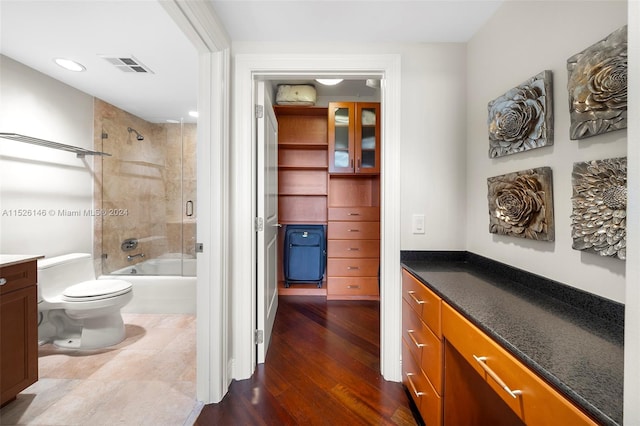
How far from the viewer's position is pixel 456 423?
104cm

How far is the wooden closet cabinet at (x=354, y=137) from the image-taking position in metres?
2.86

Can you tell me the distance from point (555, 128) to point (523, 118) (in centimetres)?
15

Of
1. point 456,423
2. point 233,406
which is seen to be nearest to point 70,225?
point 233,406

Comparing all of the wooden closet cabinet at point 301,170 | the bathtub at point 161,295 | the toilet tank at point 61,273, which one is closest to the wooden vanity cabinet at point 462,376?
the wooden closet cabinet at point 301,170

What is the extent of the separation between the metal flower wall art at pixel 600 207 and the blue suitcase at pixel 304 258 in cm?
235

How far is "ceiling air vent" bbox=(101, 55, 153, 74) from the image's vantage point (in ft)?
6.30

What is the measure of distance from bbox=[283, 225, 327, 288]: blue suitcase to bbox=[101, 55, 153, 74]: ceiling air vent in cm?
215

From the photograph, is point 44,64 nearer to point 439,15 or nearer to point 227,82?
point 227,82

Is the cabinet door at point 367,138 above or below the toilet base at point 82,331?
above

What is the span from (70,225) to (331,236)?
106 inches

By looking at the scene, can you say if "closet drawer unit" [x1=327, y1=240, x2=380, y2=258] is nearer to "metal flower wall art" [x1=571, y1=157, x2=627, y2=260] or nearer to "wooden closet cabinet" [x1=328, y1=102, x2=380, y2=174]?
"wooden closet cabinet" [x1=328, y1=102, x2=380, y2=174]

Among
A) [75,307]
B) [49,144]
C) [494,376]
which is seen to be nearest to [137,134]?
[49,144]

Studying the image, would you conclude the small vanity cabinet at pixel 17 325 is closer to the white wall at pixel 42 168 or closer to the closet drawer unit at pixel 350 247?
the white wall at pixel 42 168

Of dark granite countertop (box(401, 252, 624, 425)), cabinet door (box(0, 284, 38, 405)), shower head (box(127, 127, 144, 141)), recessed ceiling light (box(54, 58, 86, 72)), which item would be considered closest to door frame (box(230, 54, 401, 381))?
dark granite countertop (box(401, 252, 624, 425))
